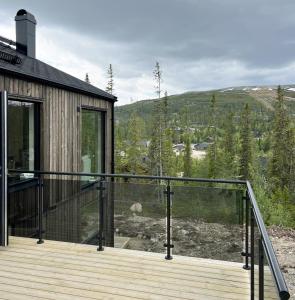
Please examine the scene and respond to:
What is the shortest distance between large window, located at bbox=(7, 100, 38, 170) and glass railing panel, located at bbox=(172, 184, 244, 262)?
2.66 meters

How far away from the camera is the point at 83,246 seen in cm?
477

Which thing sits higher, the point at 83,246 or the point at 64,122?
the point at 64,122

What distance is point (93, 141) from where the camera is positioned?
8609 mm

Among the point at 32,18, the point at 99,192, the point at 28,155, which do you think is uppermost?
the point at 32,18

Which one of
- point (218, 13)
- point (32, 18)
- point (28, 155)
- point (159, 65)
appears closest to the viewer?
point (28, 155)

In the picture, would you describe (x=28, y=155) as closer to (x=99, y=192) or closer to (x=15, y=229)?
(x=15, y=229)

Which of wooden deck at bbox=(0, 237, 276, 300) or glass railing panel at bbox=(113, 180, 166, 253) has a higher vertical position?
glass railing panel at bbox=(113, 180, 166, 253)

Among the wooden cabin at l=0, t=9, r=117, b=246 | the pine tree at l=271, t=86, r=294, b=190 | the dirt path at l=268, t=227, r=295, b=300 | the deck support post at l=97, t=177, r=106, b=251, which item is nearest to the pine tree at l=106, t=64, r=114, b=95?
the pine tree at l=271, t=86, r=294, b=190

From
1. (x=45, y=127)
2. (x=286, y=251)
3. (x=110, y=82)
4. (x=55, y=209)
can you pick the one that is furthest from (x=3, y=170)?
(x=110, y=82)

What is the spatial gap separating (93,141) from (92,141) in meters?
0.07

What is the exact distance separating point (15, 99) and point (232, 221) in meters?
3.70

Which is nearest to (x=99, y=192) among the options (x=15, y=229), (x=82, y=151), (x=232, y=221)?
(x=15, y=229)

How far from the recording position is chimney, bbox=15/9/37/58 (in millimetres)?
8922

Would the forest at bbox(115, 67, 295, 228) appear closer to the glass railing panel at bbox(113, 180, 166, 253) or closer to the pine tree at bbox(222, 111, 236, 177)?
the pine tree at bbox(222, 111, 236, 177)
